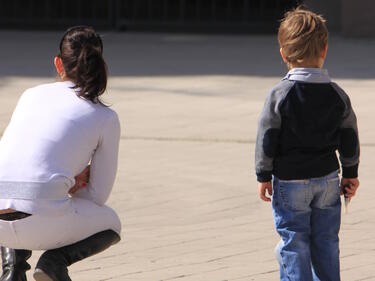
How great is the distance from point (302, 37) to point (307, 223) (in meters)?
0.76

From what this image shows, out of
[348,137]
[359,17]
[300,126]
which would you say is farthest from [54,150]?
[359,17]

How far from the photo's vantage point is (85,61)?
4.13 metres

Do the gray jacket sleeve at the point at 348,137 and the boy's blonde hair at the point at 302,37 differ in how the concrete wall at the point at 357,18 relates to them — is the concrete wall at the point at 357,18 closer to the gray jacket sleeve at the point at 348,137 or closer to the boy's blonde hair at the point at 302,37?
the gray jacket sleeve at the point at 348,137

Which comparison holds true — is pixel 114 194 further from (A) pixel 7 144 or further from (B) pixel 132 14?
(B) pixel 132 14

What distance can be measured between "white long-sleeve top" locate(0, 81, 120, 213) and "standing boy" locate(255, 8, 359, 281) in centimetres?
64

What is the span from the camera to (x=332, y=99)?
4.33m

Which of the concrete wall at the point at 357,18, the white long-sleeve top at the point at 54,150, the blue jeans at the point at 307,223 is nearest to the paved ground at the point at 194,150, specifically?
the concrete wall at the point at 357,18

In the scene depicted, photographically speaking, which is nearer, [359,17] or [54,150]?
[54,150]

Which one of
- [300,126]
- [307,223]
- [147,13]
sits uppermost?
[300,126]

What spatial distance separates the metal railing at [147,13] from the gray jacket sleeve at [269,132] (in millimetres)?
13498

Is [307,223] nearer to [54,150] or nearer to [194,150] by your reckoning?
[54,150]

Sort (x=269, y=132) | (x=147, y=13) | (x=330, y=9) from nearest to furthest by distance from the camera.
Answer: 1. (x=269, y=132)
2. (x=330, y=9)
3. (x=147, y=13)

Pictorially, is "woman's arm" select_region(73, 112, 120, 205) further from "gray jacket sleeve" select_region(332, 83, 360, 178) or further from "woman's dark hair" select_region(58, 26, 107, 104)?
"gray jacket sleeve" select_region(332, 83, 360, 178)

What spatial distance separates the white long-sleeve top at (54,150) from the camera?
4.00 meters
